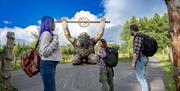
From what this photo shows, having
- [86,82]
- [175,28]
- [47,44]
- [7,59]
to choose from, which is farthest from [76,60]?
[175,28]

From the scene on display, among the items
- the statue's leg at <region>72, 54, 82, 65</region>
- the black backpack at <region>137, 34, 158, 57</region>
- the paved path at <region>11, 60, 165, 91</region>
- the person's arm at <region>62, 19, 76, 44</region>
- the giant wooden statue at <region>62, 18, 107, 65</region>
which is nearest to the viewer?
the black backpack at <region>137, 34, 158, 57</region>

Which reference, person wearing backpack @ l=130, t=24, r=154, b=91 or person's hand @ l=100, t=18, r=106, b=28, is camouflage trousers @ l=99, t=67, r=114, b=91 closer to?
person wearing backpack @ l=130, t=24, r=154, b=91

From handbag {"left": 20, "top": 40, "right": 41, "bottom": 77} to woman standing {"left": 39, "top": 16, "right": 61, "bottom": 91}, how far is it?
38cm

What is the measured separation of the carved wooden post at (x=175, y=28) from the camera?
4.94 m

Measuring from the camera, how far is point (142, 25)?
86312 millimetres

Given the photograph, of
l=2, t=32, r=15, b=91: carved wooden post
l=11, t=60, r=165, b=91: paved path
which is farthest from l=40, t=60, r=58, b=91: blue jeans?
l=11, t=60, r=165, b=91: paved path

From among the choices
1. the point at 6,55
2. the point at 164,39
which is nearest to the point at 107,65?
the point at 6,55

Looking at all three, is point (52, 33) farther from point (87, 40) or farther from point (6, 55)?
point (87, 40)

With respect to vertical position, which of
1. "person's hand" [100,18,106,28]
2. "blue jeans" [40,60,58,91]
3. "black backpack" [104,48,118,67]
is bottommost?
"blue jeans" [40,60,58,91]

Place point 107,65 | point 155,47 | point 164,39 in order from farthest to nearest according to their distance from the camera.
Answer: point 164,39, point 107,65, point 155,47

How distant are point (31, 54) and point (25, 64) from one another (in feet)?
0.78

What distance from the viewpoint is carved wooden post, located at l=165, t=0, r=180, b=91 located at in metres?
4.94

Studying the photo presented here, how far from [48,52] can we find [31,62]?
2.20 ft

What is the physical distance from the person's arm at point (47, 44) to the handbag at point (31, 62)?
1.40 feet
